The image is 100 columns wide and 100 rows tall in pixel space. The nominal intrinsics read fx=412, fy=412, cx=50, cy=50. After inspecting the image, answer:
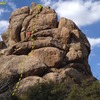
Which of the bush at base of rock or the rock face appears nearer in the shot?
the bush at base of rock

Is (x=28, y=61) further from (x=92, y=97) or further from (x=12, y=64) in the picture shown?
(x=92, y=97)

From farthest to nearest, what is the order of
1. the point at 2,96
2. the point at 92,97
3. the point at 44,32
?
the point at 44,32, the point at 2,96, the point at 92,97

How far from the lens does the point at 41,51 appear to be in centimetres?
6888

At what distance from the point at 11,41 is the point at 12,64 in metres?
10.7

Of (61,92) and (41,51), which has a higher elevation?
(41,51)

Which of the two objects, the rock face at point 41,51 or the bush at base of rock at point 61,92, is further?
the rock face at point 41,51

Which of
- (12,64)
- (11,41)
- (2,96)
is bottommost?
(2,96)

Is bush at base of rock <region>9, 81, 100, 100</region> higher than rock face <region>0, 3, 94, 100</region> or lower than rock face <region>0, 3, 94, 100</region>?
lower

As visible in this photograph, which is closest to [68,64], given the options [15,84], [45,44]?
[45,44]

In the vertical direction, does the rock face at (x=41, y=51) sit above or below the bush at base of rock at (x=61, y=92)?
above

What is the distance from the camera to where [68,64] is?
68688 mm

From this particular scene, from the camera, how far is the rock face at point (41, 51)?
6469 centimetres

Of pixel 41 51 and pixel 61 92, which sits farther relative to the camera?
pixel 41 51

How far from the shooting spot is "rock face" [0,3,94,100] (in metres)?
64.7
